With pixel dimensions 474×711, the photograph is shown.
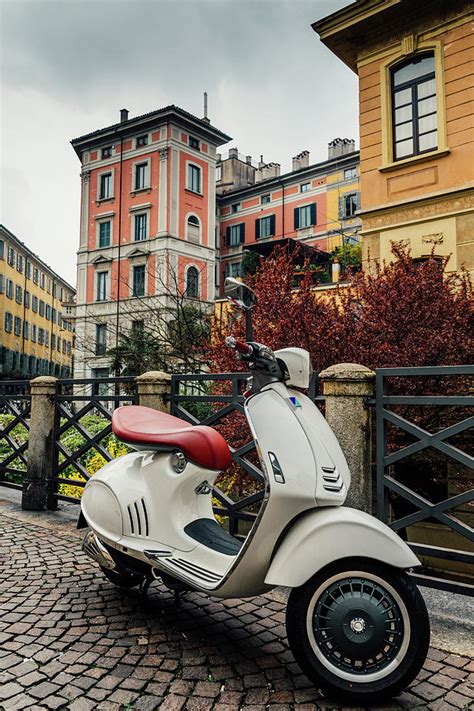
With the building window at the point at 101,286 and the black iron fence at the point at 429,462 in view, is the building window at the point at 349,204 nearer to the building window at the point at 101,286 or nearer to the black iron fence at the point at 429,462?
the building window at the point at 101,286

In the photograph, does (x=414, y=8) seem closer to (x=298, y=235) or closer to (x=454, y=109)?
(x=454, y=109)

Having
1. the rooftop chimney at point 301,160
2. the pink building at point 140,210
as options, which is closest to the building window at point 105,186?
the pink building at point 140,210

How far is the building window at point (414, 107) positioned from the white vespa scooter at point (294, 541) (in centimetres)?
1008

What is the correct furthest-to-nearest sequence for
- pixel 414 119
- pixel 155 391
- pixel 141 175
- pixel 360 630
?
pixel 141 175 → pixel 414 119 → pixel 155 391 → pixel 360 630

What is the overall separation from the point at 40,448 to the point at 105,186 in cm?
3499

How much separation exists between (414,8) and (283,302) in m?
7.97

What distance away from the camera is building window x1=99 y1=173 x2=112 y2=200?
3725 cm

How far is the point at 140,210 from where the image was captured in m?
35.2

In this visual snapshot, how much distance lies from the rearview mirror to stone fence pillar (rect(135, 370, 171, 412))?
2282 millimetres

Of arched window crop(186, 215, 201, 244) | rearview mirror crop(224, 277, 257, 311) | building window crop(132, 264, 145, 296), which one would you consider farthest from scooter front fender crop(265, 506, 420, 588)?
arched window crop(186, 215, 201, 244)

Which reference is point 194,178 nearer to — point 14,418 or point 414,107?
point 414,107

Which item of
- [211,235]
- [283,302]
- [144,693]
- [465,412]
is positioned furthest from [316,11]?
[211,235]

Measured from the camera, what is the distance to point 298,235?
39.2 m

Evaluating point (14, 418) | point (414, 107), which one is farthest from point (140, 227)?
point (14, 418)
